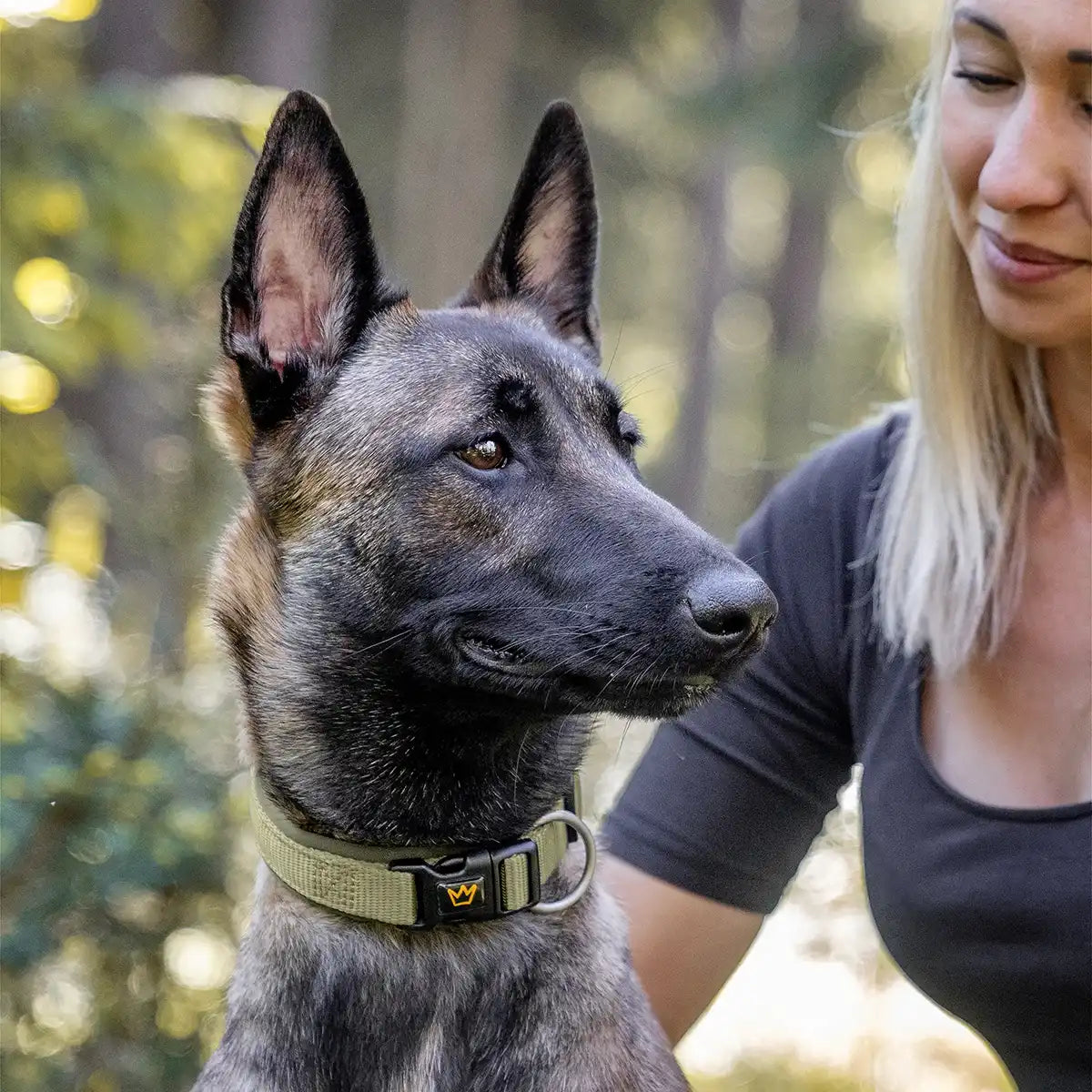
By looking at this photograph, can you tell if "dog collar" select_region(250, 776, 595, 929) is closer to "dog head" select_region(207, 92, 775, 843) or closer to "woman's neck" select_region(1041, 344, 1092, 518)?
"dog head" select_region(207, 92, 775, 843)

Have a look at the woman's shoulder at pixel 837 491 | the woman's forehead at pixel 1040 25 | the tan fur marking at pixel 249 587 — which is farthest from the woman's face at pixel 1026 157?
the tan fur marking at pixel 249 587

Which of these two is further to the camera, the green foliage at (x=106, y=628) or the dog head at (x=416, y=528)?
the green foliage at (x=106, y=628)

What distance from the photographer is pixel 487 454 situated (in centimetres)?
228

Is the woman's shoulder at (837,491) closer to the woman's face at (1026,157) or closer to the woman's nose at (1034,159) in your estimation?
the woman's face at (1026,157)

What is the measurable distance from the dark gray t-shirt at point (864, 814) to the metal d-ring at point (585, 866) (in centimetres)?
55

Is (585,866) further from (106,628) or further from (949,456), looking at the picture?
(106,628)

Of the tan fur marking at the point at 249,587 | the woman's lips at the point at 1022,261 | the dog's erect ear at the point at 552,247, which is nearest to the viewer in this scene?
the tan fur marking at the point at 249,587

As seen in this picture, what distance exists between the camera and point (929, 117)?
114 inches

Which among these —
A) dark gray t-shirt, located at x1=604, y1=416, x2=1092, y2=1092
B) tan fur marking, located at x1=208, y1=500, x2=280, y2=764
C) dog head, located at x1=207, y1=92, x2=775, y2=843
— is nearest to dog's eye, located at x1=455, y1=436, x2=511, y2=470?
dog head, located at x1=207, y1=92, x2=775, y2=843

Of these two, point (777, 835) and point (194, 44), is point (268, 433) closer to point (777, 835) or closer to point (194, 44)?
point (777, 835)

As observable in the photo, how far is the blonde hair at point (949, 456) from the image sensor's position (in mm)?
2727

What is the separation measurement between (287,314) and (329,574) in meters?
0.47

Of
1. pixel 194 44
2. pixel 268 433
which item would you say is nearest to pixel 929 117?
pixel 268 433

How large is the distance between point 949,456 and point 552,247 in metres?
0.90
